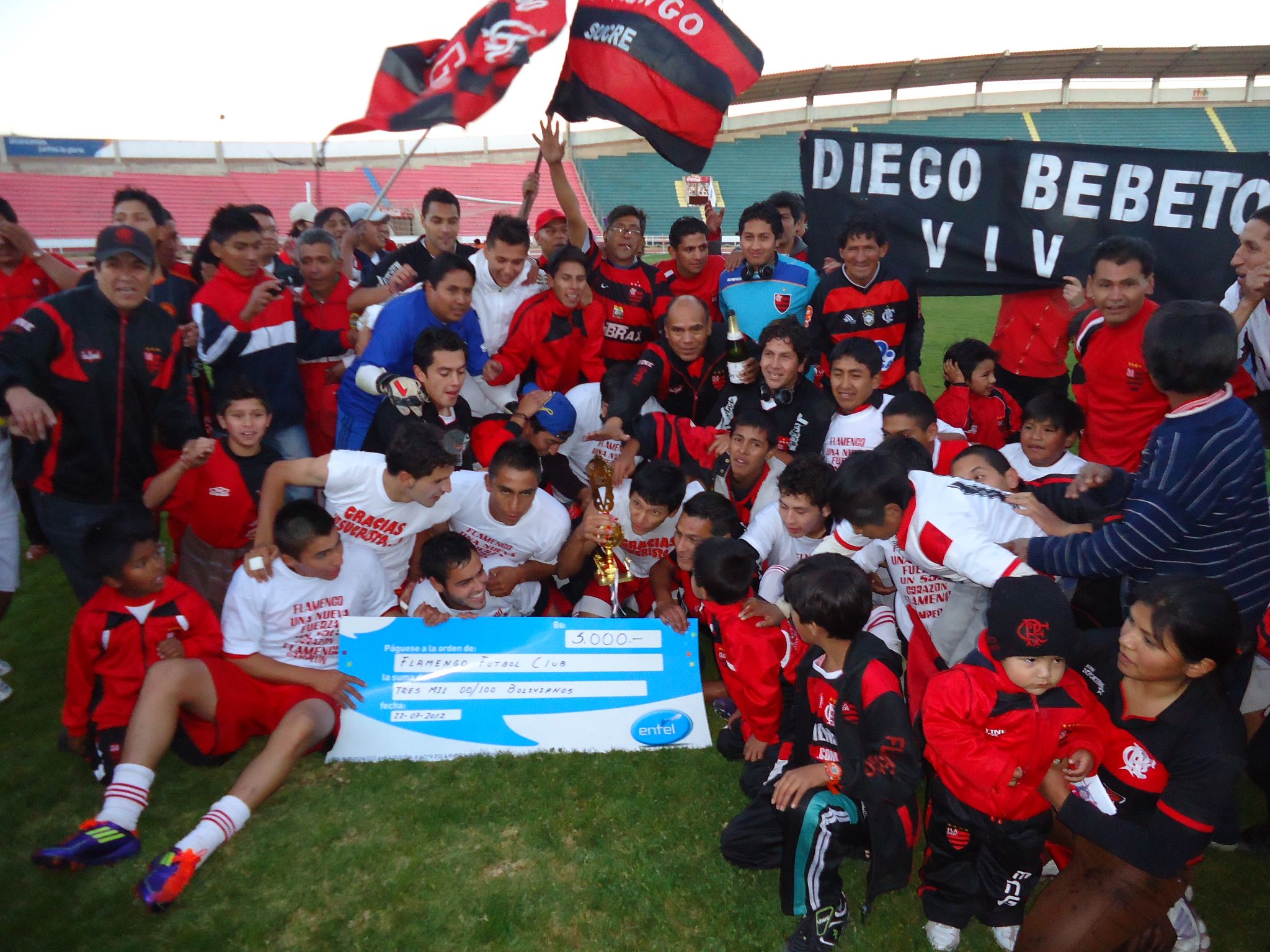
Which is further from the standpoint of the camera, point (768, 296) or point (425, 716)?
point (768, 296)

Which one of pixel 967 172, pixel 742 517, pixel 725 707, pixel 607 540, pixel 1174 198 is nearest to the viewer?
pixel 725 707

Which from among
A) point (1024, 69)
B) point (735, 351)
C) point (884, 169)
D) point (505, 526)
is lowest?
point (505, 526)

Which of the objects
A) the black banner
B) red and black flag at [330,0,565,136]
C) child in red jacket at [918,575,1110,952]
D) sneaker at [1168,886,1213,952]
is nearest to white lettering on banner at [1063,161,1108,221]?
the black banner

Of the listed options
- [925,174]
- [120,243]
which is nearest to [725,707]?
[120,243]

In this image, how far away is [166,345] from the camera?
4.07 m

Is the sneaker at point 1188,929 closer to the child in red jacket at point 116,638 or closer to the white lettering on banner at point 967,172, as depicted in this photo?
the child in red jacket at point 116,638

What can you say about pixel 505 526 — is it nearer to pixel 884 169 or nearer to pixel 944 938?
pixel 944 938

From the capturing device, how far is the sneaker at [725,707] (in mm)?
3992

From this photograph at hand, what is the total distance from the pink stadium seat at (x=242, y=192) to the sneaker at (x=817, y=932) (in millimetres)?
34269

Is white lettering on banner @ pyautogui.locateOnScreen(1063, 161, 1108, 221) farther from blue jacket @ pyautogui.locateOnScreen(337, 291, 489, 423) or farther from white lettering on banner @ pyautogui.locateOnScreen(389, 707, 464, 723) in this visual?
white lettering on banner @ pyautogui.locateOnScreen(389, 707, 464, 723)

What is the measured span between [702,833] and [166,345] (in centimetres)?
350

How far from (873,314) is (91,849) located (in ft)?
15.9

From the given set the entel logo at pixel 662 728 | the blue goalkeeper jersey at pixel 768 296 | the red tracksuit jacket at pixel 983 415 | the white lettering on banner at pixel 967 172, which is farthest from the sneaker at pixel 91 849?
the white lettering on banner at pixel 967 172

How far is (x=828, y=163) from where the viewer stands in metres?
5.71
